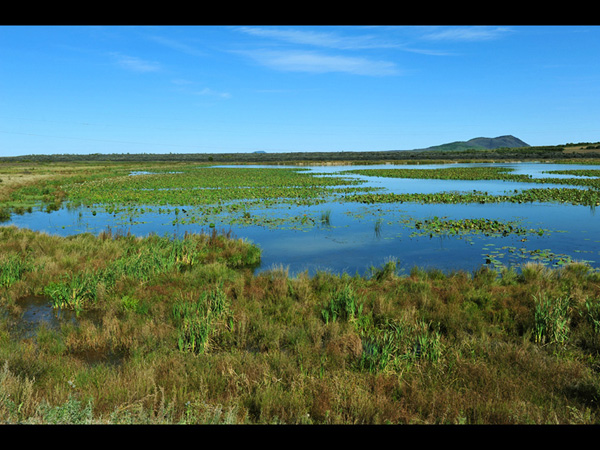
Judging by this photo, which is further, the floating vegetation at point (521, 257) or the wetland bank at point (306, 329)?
the floating vegetation at point (521, 257)

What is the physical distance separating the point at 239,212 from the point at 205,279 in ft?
44.4

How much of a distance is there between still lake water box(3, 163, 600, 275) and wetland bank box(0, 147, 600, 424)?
161mm

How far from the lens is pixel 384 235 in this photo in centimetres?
1723

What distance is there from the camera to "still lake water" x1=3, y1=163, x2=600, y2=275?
43.1 ft

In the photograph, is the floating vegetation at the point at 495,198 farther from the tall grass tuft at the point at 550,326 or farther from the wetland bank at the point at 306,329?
the tall grass tuft at the point at 550,326

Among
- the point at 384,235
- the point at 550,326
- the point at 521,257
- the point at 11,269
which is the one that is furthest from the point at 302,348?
the point at 384,235

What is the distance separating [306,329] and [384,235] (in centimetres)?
1076

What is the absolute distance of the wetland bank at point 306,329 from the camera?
4.60m

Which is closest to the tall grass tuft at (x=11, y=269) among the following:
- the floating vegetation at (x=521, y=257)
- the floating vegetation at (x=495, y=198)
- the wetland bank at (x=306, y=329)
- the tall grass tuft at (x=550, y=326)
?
the wetland bank at (x=306, y=329)

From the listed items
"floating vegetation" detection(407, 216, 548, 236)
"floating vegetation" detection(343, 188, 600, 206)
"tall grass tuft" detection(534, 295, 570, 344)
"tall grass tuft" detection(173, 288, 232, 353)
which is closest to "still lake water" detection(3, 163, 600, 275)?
"floating vegetation" detection(407, 216, 548, 236)

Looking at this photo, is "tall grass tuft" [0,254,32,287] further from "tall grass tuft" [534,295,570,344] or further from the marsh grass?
"tall grass tuft" [534,295,570,344]

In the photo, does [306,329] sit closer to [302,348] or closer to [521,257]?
[302,348]

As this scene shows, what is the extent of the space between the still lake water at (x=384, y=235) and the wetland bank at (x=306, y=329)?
16 centimetres
